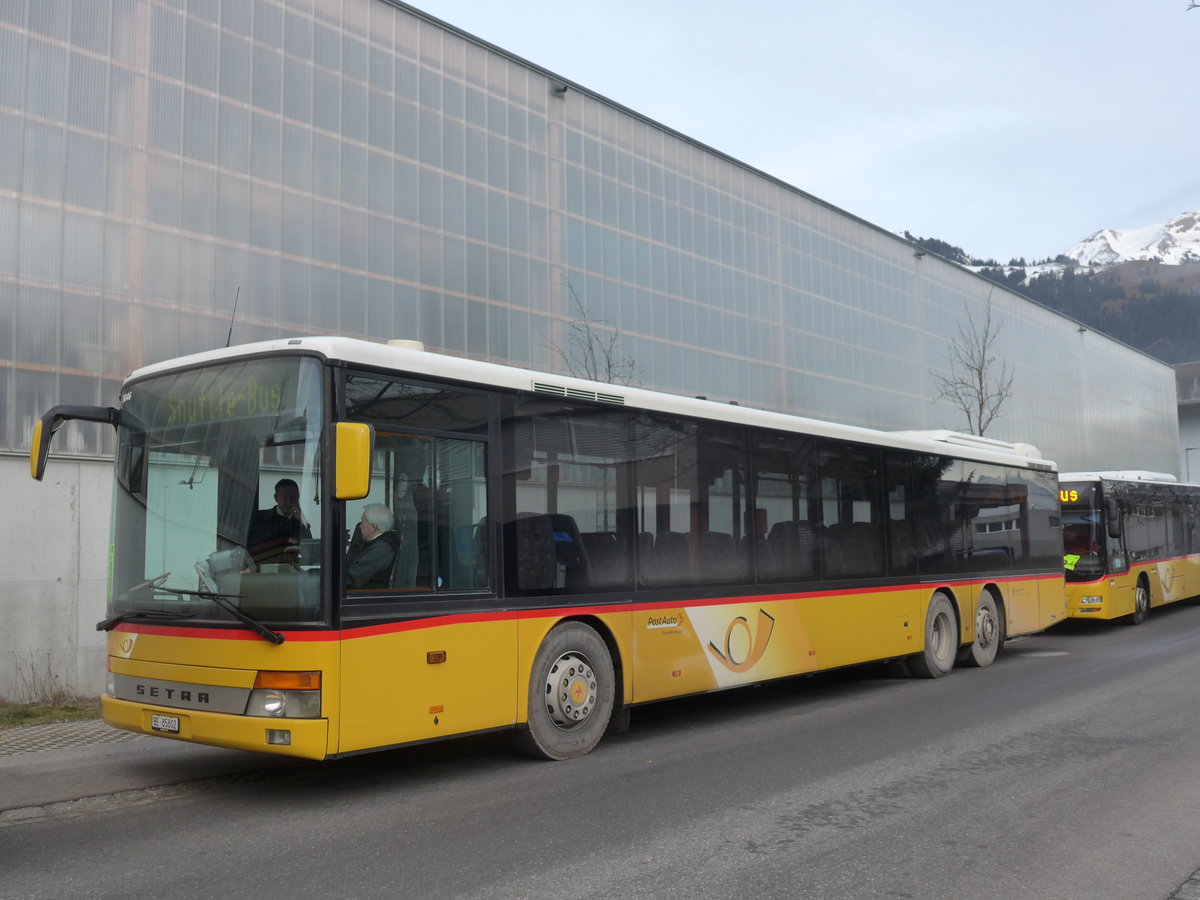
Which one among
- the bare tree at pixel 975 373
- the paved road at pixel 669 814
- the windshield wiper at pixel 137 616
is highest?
the bare tree at pixel 975 373

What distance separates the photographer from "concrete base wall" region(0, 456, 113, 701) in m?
12.7

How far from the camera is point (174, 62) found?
15.1 m

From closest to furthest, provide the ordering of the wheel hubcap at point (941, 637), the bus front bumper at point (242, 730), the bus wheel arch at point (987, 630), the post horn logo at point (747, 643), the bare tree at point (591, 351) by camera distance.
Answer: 1. the bus front bumper at point (242, 730)
2. the post horn logo at point (747, 643)
3. the wheel hubcap at point (941, 637)
4. the bus wheel arch at point (987, 630)
5. the bare tree at point (591, 351)

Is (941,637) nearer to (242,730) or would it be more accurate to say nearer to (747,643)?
(747,643)

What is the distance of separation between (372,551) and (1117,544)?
17373 millimetres

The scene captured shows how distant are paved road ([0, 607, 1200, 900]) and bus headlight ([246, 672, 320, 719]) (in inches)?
24.5

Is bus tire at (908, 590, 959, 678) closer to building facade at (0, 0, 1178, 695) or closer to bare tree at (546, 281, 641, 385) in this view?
bare tree at (546, 281, 641, 385)

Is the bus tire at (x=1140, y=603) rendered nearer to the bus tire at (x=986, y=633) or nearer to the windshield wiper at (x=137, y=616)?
the bus tire at (x=986, y=633)

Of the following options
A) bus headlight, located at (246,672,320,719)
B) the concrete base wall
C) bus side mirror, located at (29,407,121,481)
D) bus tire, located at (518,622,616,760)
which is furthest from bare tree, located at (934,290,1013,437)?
bus headlight, located at (246,672,320,719)

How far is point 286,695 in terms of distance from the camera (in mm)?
6605

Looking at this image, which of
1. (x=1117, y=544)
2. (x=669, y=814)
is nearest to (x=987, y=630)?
(x=1117, y=544)

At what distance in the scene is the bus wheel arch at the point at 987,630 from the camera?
14.6m

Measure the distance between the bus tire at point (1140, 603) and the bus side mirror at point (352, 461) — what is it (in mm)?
18944

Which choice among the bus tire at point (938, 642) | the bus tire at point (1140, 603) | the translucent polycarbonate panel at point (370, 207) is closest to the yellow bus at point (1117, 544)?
the bus tire at point (1140, 603)
